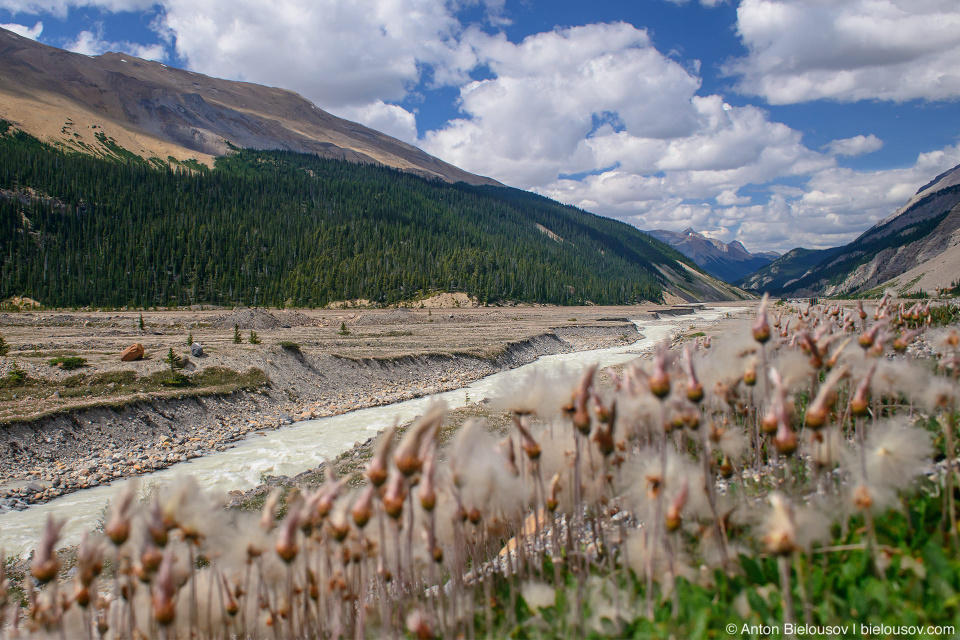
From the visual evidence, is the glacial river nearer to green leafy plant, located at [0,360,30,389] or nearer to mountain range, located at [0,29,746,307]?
green leafy plant, located at [0,360,30,389]

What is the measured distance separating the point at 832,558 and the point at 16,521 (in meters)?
18.9

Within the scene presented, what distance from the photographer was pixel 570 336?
205 feet

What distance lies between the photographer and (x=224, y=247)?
125 metres

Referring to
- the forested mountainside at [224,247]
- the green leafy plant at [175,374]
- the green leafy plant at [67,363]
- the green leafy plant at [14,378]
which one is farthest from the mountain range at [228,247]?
the green leafy plant at [14,378]

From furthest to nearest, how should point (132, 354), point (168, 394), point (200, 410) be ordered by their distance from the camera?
point (132, 354)
point (200, 410)
point (168, 394)

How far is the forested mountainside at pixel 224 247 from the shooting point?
106 metres

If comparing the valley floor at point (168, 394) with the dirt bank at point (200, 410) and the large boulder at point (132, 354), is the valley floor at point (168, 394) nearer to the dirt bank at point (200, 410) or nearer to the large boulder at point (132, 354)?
the dirt bank at point (200, 410)

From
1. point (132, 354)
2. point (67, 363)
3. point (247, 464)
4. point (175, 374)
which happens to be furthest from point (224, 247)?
point (247, 464)

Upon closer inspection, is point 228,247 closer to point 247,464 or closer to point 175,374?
point 175,374

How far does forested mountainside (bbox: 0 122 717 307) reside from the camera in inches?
4168

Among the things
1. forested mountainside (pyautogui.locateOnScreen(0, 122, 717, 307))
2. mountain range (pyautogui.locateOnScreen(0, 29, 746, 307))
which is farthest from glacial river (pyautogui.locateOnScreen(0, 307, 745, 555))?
mountain range (pyautogui.locateOnScreen(0, 29, 746, 307))

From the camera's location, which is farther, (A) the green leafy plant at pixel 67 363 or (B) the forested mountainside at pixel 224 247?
(B) the forested mountainside at pixel 224 247

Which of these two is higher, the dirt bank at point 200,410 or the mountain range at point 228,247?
the mountain range at point 228,247

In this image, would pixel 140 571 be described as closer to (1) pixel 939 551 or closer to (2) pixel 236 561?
(2) pixel 236 561
